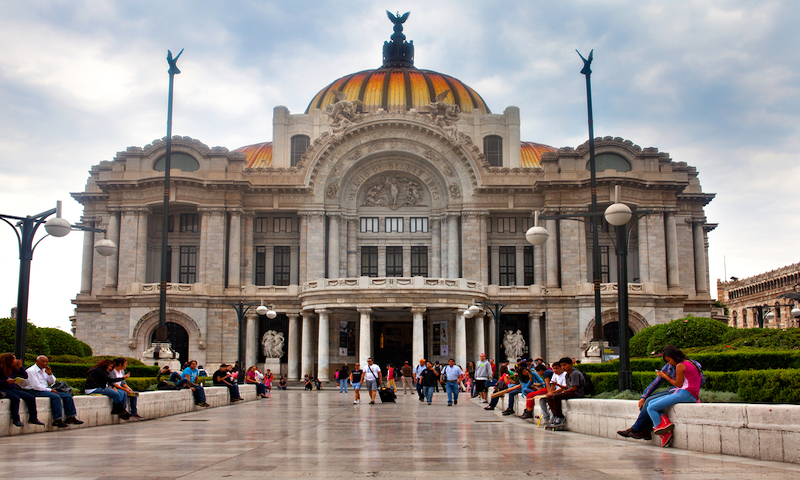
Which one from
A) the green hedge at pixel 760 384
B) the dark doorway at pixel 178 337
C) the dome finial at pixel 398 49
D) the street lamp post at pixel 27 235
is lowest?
the green hedge at pixel 760 384

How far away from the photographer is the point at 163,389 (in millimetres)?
25625

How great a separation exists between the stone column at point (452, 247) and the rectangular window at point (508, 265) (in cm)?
390

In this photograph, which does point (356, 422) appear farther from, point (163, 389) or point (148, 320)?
point (148, 320)

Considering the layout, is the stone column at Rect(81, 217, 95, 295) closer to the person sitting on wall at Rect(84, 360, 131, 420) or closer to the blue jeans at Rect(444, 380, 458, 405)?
the blue jeans at Rect(444, 380, 458, 405)

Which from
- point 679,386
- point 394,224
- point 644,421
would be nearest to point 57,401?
point 644,421

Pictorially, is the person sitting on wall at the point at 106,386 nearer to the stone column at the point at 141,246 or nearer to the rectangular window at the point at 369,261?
the stone column at the point at 141,246

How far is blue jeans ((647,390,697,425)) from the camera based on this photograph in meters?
13.3

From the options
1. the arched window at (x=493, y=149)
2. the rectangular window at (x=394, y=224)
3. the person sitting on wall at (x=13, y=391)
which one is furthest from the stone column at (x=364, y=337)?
the person sitting on wall at (x=13, y=391)

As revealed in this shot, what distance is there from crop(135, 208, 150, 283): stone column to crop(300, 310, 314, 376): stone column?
12.2 meters

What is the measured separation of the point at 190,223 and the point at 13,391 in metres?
43.2

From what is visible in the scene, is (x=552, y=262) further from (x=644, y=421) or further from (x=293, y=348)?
(x=644, y=421)

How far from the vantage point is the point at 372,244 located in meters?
59.6

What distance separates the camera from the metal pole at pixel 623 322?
62.0 ft

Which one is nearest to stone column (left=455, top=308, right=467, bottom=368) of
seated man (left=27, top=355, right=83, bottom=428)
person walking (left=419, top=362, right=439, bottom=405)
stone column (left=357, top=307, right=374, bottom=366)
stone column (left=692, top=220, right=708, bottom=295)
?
stone column (left=357, top=307, right=374, bottom=366)
